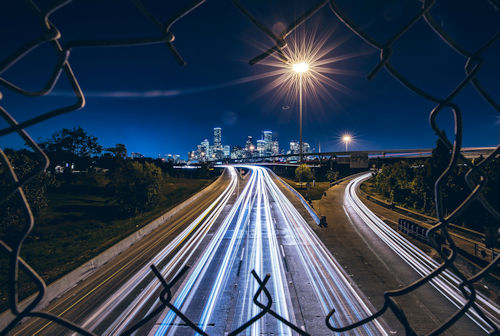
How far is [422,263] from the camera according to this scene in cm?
1530

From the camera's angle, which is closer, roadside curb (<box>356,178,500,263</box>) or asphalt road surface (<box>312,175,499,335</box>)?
asphalt road surface (<box>312,175,499,335</box>)

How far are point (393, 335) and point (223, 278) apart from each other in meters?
9.19

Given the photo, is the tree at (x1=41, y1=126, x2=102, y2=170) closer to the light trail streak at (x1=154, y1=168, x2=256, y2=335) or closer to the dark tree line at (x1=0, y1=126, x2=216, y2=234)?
the dark tree line at (x1=0, y1=126, x2=216, y2=234)

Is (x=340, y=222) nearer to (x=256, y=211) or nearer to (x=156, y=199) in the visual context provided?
(x=256, y=211)

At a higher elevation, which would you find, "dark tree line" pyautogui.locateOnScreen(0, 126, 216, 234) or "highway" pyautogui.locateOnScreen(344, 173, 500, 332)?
"dark tree line" pyautogui.locateOnScreen(0, 126, 216, 234)

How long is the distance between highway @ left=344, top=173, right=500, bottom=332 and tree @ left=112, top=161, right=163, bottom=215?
29.3m

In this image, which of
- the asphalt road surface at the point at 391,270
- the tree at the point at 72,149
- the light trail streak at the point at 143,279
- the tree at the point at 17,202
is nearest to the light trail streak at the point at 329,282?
the asphalt road surface at the point at 391,270

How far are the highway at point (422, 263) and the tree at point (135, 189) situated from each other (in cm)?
2930

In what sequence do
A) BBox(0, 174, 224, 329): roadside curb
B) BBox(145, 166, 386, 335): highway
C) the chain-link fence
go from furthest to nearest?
BBox(0, 174, 224, 329): roadside curb, BBox(145, 166, 386, 335): highway, the chain-link fence

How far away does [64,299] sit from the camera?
12.6 metres

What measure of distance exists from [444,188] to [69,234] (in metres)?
43.1

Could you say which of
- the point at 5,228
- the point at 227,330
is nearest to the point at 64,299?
the point at 227,330

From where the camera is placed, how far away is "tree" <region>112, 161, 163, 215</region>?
3219 centimetres

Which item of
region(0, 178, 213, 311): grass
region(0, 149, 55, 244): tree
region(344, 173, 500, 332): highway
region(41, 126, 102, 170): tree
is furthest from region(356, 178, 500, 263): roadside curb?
region(41, 126, 102, 170): tree
